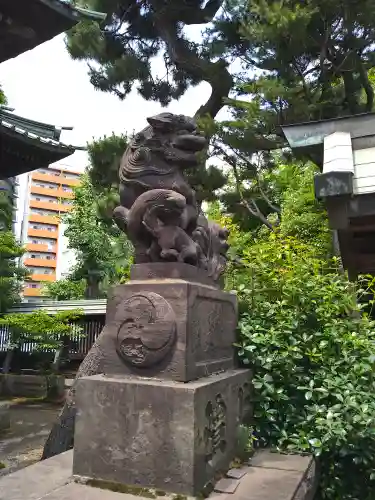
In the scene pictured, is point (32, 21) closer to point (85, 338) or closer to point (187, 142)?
point (187, 142)

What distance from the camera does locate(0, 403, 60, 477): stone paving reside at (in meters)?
6.66

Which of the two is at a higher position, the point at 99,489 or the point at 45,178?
the point at 45,178

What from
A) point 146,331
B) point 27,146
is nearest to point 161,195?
point 146,331

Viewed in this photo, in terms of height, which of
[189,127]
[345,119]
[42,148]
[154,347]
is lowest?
[154,347]

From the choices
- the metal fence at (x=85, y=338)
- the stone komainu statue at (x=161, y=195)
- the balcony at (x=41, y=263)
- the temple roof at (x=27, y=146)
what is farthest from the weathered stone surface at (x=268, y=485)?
the balcony at (x=41, y=263)

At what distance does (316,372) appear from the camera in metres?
4.03

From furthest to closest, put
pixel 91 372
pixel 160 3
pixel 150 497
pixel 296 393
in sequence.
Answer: pixel 160 3 → pixel 91 372 → pixel 296 393 → pixel 150 497

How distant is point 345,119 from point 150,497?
380cm

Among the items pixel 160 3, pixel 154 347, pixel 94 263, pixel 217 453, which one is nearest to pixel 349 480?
pixel 217 453

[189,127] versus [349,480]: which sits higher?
[189,127]

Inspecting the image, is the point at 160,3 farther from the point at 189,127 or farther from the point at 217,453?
the point at 217,453

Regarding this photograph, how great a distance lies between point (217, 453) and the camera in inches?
124

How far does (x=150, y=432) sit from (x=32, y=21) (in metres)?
4.74

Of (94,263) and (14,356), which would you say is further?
(94,263)
